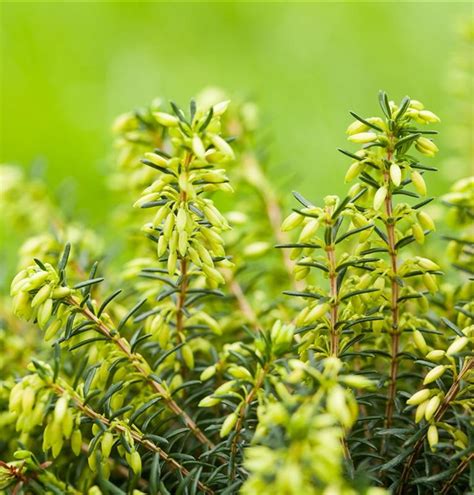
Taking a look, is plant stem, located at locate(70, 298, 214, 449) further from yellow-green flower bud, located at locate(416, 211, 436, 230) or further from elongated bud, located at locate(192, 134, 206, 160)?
yellow-green flower bud, located at locate(416, 211, 436, 230)

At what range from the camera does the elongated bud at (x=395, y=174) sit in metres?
0.62

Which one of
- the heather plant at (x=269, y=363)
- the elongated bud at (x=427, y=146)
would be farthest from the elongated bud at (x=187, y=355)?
the elongated bud at (x=427, y=146)

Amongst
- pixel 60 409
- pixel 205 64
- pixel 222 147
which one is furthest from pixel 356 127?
pixel 205 64

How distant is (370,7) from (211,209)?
2.69 m

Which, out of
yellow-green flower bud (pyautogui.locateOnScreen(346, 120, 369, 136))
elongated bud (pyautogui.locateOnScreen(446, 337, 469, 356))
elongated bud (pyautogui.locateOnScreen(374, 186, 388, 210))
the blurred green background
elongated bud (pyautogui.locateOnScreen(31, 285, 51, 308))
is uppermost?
the blurred green background

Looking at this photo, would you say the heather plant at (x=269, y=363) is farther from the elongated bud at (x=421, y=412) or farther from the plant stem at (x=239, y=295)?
the plant stem at (x=239, y=295)

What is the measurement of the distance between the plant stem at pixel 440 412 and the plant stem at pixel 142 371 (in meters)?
0.20

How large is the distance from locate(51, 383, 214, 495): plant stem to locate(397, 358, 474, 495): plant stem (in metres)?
0.18

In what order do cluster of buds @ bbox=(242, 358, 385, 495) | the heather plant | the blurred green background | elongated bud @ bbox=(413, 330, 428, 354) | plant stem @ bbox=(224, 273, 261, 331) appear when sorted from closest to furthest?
cluster of buds @ bbox=(242, 358, 385, 495) → the heather plant → elongated bud @ bbox=(413, 330, 428, 354) → plant stem @ bbox=(224, 273, 261, 331) → the blurred green background

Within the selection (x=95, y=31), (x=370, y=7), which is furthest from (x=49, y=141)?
(x=370, y=7)

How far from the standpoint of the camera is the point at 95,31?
3.17 meters

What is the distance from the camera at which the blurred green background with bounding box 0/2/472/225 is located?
2641 mm

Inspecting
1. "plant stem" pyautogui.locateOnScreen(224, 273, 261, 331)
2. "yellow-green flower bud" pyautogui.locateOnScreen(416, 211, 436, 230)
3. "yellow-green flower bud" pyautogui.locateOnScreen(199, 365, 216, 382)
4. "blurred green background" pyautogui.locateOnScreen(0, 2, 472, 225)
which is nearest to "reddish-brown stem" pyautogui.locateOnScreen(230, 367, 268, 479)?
"yellow-green flower bud" pyautogui.locateOnScreen(199, 365, 216, 382)

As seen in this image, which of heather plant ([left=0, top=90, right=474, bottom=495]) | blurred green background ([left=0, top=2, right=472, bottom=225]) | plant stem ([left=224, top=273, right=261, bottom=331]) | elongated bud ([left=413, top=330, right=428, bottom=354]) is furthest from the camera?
blurred green background ([left=0, top=2, right=472, bottom=225])
